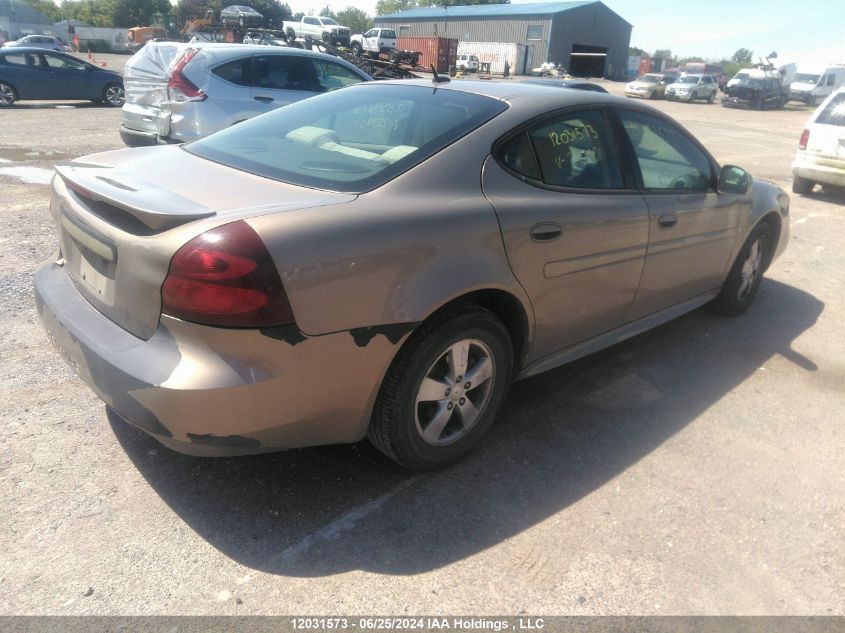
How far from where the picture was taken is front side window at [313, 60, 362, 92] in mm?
8828

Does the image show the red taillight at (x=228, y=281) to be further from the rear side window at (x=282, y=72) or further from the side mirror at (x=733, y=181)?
the rear side window at (x=282, y=72)

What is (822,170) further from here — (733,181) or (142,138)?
(142,138)

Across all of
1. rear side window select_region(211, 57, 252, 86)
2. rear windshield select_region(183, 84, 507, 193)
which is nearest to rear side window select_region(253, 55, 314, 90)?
rear side window select_region(211, 57, 252, 86)

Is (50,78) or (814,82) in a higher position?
(814,82)

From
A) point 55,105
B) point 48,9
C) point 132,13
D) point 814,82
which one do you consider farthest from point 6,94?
point 48,9

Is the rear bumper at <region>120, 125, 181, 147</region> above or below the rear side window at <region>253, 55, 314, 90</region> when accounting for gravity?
below

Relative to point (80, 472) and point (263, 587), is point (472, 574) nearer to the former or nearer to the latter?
point (263, 587)

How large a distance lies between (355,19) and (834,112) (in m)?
99.2

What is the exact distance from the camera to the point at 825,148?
9.77 metres

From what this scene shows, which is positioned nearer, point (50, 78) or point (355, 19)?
point (50, 78)

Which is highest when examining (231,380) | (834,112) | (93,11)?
(93,11)

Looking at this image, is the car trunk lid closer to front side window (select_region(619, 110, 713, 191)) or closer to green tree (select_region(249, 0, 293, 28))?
front side window (select_region(619, 110, 713, 191))

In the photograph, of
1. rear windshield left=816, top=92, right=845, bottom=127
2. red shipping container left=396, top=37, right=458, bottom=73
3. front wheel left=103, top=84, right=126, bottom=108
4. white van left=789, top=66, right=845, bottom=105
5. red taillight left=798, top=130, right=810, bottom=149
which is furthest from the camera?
red shipping container left=396, top=37, right=458, bottom=73

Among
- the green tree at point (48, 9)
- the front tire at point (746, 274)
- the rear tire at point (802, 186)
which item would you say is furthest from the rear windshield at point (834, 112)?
the green tree at point (48, 9)
